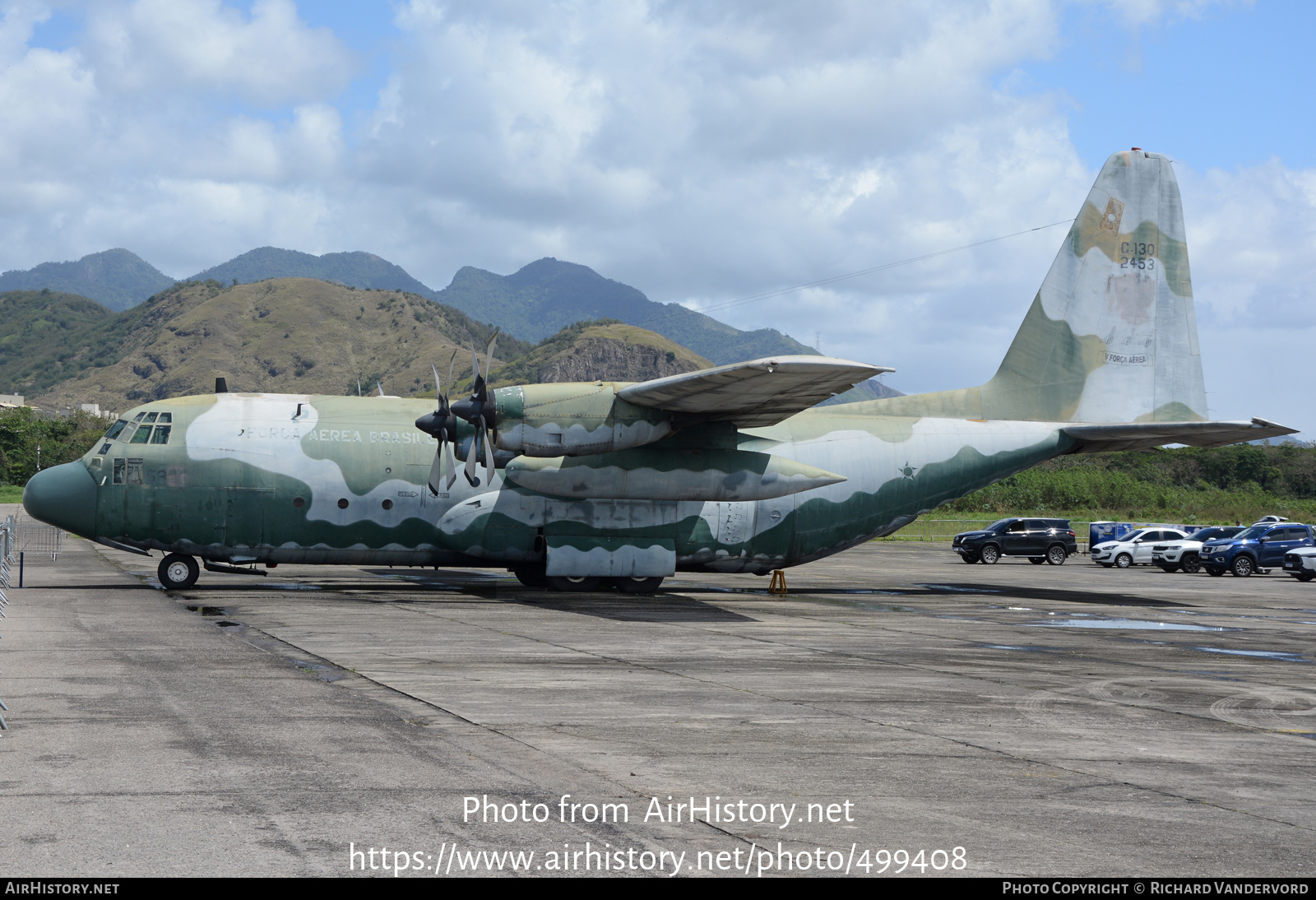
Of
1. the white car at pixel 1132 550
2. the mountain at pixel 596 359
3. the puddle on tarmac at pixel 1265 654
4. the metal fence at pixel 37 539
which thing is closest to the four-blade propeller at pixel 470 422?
the puddle on tarmac at pixel 1265 654

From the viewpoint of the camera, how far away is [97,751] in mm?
8086

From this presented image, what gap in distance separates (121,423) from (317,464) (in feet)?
13.7

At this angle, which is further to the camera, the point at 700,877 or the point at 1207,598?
the point at 1207,598

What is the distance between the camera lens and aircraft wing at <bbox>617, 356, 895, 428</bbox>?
18.6 m

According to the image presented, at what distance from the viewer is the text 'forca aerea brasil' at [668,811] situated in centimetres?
672

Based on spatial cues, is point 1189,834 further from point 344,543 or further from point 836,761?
point 344,543

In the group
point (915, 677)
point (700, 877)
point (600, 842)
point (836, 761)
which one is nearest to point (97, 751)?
point (600, 842)

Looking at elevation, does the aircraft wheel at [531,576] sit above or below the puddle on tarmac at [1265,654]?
above

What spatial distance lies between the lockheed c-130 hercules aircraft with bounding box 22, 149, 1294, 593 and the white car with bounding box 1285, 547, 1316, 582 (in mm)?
15273

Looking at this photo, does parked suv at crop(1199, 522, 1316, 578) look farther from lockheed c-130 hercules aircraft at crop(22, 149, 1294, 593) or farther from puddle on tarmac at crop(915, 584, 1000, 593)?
lockheed c-130 hercules aircraft at crop(22, 149, 1294, 593)

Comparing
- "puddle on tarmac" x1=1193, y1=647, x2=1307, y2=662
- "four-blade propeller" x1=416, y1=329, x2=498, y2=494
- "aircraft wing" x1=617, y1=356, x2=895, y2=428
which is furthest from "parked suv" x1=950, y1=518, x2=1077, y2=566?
"four-blade propeller" x1=416, y1=329, x2=498, y2=494

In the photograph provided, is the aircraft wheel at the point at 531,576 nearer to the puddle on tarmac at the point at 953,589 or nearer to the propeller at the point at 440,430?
the propeller at the point at 440,430

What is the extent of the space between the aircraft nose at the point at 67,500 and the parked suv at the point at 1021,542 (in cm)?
3337

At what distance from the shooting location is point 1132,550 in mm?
44656
